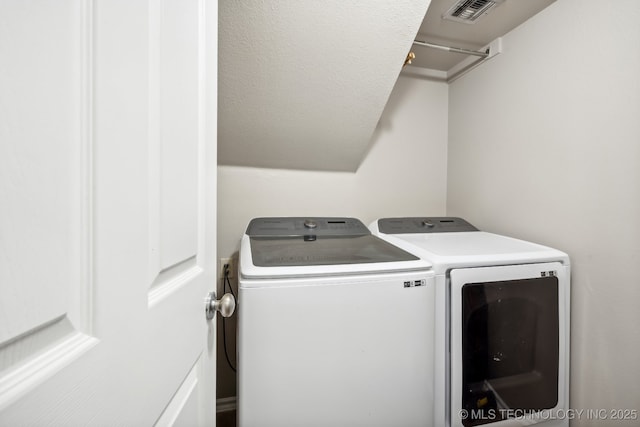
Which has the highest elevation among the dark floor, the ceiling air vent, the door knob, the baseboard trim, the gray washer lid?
the ceiling air vent

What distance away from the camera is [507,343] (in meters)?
1.06

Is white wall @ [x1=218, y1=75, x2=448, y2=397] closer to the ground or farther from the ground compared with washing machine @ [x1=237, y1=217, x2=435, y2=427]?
farther from the ground

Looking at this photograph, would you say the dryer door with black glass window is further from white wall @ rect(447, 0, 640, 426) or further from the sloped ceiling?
the sloped ceiling

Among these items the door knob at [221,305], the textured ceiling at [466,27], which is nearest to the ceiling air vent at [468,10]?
the textured ceiling at [466,27]

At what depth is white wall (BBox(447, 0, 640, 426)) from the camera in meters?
0.96

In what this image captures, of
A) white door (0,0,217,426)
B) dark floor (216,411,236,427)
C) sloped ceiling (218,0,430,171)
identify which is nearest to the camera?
white door (0,0,217,426)

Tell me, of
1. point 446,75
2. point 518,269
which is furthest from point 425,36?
point 518,269

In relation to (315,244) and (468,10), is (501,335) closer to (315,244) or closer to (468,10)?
(315,244)

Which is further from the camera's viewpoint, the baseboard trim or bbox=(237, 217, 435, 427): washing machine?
the baseboard trim

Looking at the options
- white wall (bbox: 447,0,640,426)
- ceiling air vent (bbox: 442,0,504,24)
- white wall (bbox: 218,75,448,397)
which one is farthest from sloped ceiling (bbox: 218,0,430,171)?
white wall (bbox: 447,0,640,426)

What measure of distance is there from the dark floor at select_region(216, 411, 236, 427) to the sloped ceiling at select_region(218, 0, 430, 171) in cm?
159

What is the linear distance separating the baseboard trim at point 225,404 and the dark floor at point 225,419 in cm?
2

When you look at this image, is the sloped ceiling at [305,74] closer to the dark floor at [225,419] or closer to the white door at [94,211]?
the white door at [94,211]

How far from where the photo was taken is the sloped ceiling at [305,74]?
3.63ft
